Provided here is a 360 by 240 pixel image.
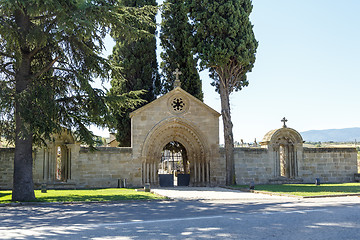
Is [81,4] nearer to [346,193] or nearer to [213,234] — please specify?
[213,234]

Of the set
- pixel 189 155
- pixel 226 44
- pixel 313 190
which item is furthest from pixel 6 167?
pixel 313 190

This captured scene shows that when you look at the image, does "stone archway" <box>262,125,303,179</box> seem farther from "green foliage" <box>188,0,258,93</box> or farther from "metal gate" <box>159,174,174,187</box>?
"metal gate" <box>159,174,174,187</box>

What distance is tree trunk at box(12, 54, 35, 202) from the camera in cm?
1328

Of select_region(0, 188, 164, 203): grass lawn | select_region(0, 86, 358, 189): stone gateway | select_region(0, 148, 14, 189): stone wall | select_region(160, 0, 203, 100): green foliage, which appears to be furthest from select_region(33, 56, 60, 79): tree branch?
select_region(160, 0, 203, 100): green foliage

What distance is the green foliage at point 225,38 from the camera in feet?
69.5

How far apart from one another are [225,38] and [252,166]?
801cm

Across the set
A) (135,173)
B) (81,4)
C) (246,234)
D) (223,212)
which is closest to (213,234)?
(246,234)

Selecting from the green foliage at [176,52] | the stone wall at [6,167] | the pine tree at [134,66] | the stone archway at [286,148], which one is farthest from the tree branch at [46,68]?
the stone archway at [286,148]

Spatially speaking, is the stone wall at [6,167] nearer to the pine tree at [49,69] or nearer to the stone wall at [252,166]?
the pine tree at [49,69]

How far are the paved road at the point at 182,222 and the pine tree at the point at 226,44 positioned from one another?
11.5 m

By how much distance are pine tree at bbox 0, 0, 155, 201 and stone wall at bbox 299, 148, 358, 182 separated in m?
13.8

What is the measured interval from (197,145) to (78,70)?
1011cm

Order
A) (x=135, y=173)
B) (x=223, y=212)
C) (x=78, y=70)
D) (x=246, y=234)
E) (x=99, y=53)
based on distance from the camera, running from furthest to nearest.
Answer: (x=135, y=173), (x=99, y=53), (x=78, y=70), (x=223, y=212), (x=246, y=234)

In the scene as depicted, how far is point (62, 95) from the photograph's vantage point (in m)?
14.9
